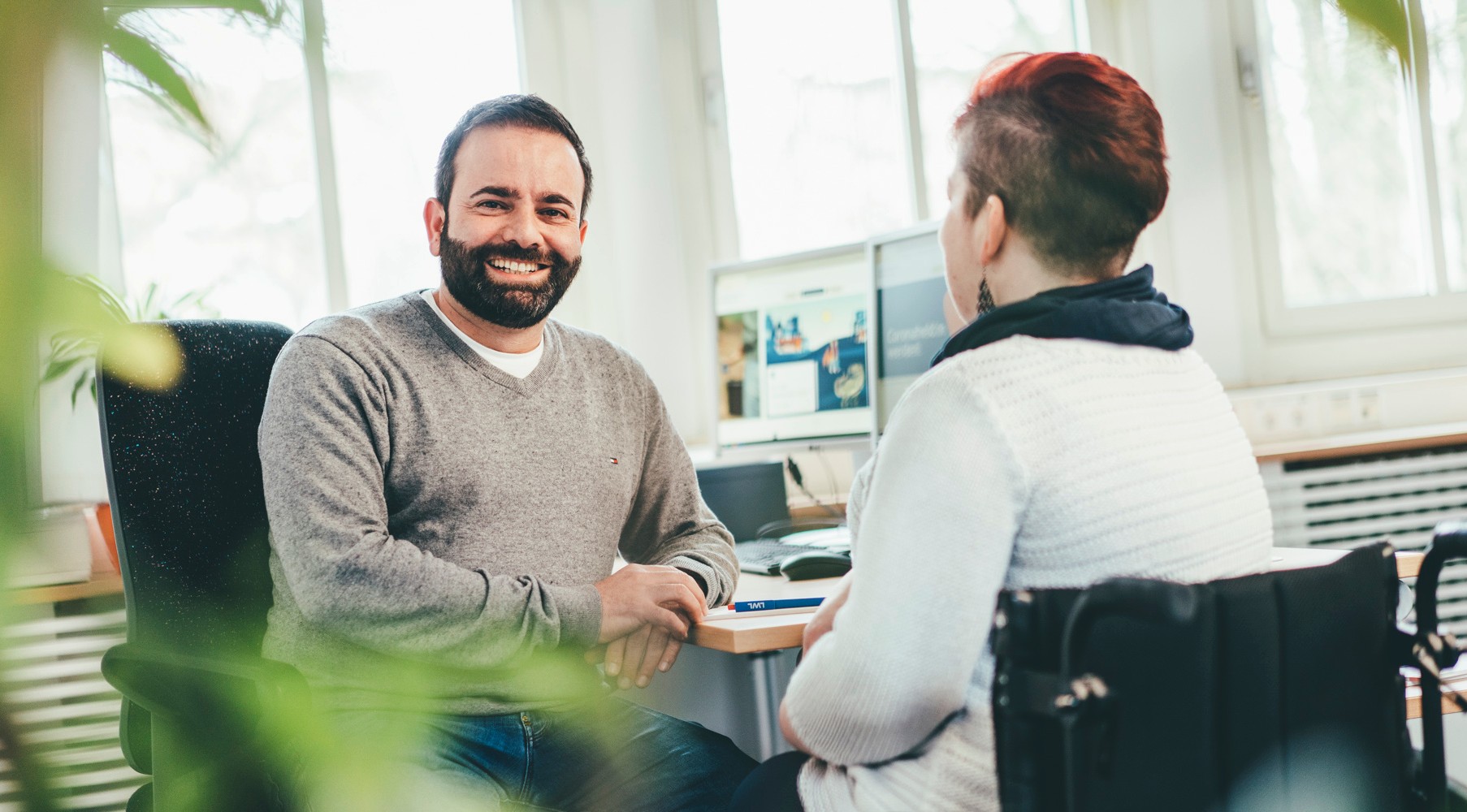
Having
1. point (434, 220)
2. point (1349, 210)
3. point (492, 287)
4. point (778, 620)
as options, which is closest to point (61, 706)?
point (778, 620)

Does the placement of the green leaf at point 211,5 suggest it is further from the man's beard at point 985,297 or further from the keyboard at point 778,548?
the keyboard at point 778,548

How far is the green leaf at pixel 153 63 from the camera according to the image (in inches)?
7.8

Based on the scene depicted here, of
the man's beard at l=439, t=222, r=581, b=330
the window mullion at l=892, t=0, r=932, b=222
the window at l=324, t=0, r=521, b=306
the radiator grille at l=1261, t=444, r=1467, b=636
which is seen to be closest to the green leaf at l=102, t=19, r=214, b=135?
the window at l=324, t=0, r=521, b=306

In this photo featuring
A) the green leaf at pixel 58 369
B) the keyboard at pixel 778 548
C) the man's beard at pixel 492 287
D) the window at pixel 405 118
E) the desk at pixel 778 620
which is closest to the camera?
the green leaf at pixel 58 369

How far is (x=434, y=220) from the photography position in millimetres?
1681

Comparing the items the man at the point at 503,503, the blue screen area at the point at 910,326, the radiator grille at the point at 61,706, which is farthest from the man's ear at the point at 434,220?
the radiator grille at the point at 61,706

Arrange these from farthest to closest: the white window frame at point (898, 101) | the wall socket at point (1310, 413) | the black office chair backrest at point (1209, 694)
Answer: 1. the white window frame at point (898, 101)
2. the wall socket at point (1310, 413)
3. the black office chair backrest at point (1209, 694)

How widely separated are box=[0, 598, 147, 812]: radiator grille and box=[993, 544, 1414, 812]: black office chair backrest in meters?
0.56

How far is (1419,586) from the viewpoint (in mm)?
857

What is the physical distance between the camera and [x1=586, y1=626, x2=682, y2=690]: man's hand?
4.60 ft

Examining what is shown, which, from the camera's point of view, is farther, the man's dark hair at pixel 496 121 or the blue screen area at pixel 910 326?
the blue screen area at pixel 910 326

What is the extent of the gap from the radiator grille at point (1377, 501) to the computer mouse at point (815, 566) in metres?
1.50

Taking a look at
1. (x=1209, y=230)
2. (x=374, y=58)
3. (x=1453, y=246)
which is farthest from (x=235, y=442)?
(x=1453, y=246)

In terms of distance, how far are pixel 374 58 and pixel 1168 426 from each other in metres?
0.81
